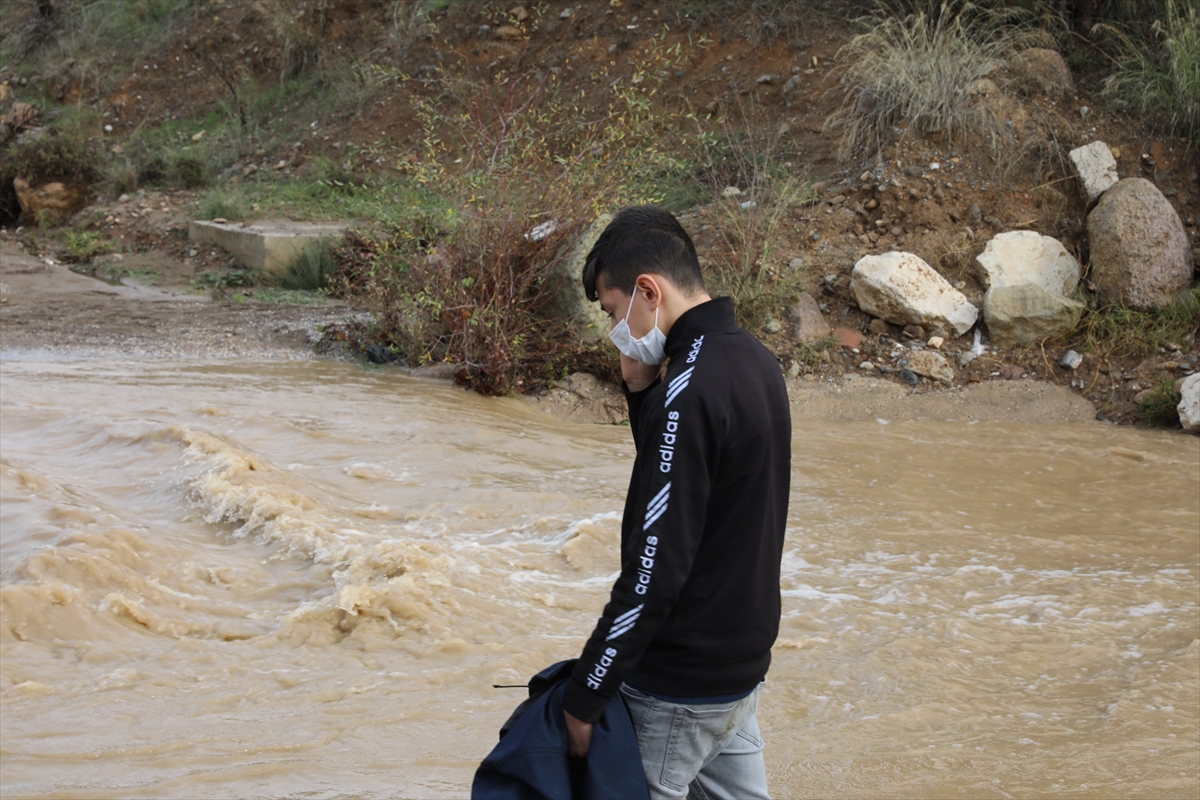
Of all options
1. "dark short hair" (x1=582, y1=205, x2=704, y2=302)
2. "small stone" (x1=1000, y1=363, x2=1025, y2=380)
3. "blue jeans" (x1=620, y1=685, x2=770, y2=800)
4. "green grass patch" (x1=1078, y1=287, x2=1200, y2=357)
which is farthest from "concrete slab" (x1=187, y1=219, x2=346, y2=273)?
"blue jeans" (x1=620, y1=685, x2=770, y2=800)

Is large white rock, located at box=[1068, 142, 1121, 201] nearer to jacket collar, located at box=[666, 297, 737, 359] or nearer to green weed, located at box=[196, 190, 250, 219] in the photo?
jacket collar, located at box=[666, 297, 737, 359]

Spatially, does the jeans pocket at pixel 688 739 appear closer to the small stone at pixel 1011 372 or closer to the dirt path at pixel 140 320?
the small stone at pixel 1011 372

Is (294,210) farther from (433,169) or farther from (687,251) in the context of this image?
(687,251)

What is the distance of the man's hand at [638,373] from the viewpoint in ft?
5.85

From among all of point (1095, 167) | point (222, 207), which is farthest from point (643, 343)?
point (222, 207)

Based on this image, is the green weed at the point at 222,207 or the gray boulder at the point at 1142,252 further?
the green weed at the point at 222,207

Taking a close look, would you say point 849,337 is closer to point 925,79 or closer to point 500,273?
point 925,79

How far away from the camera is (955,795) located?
2.89m

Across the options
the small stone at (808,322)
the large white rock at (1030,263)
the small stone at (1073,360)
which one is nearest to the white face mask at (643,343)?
the small stone at (808,322)

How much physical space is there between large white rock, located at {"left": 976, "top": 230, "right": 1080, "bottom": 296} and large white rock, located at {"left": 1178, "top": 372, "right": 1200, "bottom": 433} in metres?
1.52

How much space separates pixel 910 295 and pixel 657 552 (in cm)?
740

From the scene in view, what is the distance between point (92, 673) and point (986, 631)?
332 cm

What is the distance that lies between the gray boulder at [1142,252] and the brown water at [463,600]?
1.88 metres

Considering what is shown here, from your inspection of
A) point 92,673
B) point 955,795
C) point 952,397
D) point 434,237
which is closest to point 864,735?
point 955,795
